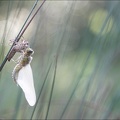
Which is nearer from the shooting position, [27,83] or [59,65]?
[27,83]

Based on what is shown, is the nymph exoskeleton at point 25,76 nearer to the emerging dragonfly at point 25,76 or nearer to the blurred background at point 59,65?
the emerging dragonfly at point 25,76

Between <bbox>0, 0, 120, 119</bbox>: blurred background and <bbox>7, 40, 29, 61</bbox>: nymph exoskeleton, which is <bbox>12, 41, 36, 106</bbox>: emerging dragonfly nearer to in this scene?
<bbox>7, 40, 29, 61</bbox>: nymph exoskeleton

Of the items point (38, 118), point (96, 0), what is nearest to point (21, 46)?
point (38, 118)

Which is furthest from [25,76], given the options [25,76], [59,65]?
[59,65]

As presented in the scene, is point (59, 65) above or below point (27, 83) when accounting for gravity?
below

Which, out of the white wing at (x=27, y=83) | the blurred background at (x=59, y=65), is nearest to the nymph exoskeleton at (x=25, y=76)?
the white wing at (x=27, y=83)

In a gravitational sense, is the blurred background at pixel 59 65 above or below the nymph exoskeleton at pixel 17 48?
below

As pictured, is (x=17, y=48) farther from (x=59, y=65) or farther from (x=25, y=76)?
(x=59, y=65)
